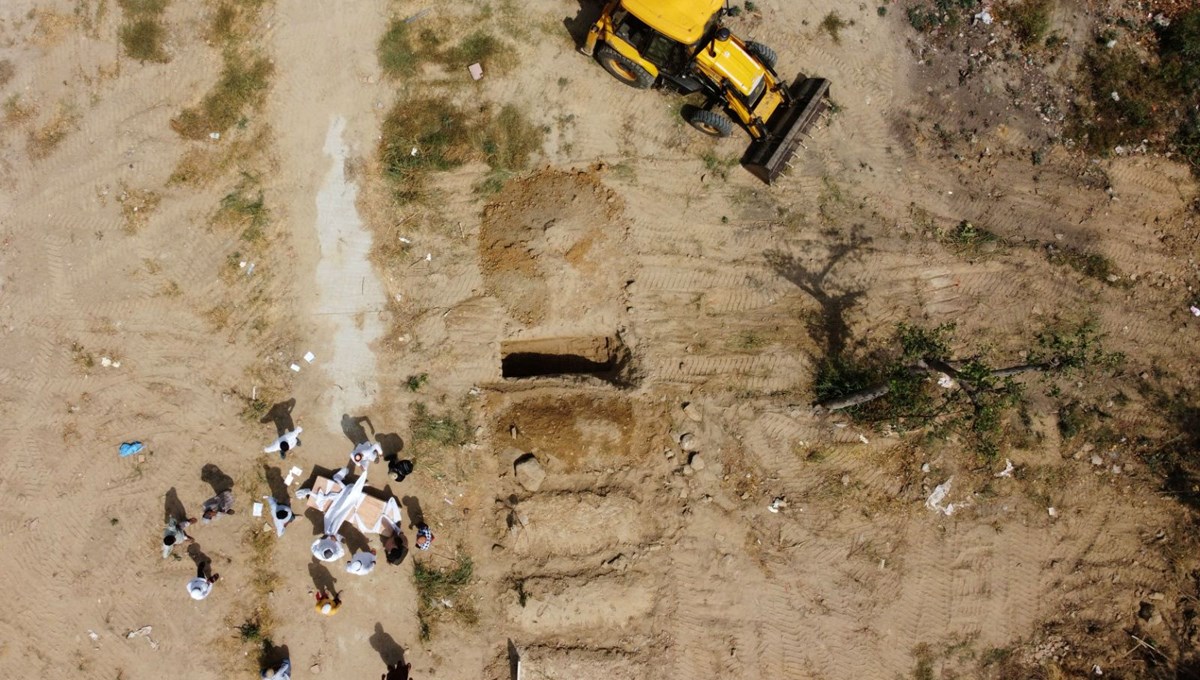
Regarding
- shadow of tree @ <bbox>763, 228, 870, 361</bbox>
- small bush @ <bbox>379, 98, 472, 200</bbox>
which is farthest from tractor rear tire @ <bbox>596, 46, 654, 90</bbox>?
shadow of tree @ <bbox>763, 228, 870, 361</bbox>

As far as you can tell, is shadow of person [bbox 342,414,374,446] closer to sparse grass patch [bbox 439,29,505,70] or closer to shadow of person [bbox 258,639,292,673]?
shadow of person [bbox 258,639,292,673]

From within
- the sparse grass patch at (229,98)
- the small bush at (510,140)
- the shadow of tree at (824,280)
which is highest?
the shadow of tree at (824,280)

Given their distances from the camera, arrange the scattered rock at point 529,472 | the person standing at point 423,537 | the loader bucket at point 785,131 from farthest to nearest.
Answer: the scattered rock at point 529,472 → the person standing at point 423,537 → the loader bucket at point 785,131

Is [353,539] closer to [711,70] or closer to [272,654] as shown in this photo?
[272,654]

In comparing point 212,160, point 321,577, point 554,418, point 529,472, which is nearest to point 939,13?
point 554,418

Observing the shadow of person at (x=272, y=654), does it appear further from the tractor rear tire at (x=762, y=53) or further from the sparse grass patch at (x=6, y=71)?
the tractor rear tire at (x=762, y=53)

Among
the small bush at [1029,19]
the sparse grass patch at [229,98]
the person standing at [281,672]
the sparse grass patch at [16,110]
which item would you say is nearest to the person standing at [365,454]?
the person standing at [281,672]

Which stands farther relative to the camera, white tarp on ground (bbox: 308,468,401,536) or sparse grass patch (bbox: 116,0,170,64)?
sparse grass patch (bbox: 116,0,170,64)

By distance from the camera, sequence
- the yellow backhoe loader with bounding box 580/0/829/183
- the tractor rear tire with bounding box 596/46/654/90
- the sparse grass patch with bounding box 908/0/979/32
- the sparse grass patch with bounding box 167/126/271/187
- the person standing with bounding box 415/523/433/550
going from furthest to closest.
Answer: the sparse grass patch with bounding box 908/0/979/32, the sparse grass patch with bounding box 167/126/271/187, the person standing with bounding box 415/523/433/550, the tractor rear tire with bounding box 596/46/654/90, the yellow backhoe loader with bounding box 580/0/829/183
